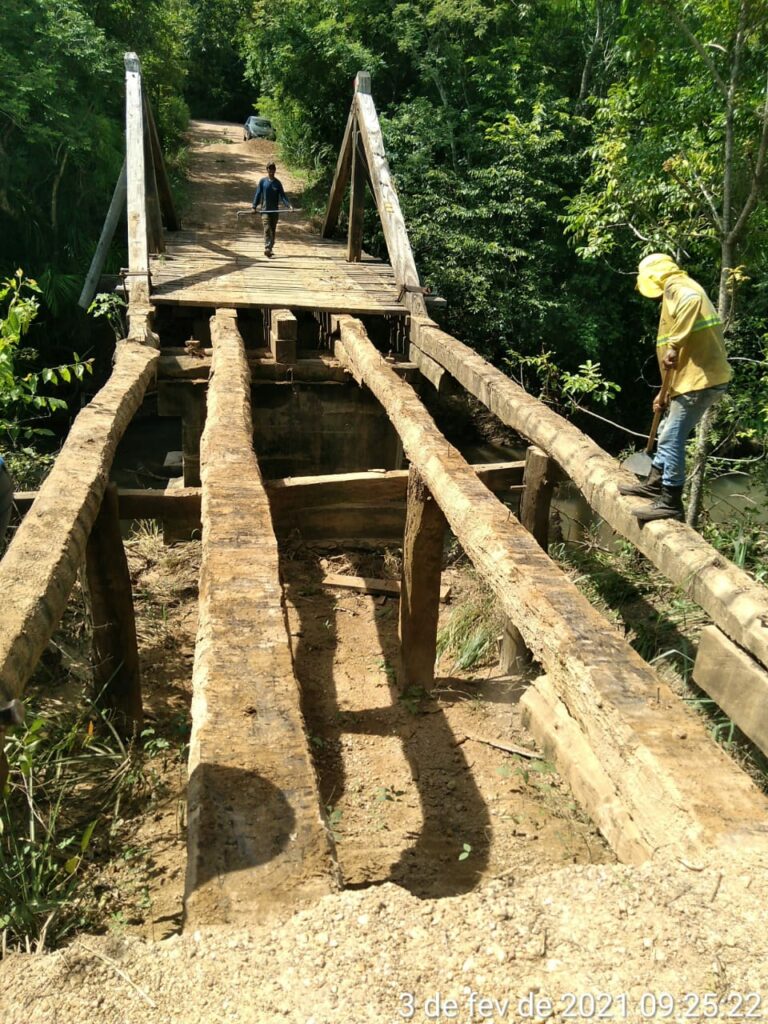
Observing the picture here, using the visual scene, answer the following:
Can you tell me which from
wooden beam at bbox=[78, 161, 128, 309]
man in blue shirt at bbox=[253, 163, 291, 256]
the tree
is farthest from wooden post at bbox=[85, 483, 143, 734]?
man in blue shirt at bbox=[253, 163, 291, 256]

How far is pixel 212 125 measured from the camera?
2606 centimetres

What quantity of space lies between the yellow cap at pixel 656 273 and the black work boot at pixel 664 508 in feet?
3.19

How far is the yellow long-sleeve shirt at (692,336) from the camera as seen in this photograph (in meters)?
3.63

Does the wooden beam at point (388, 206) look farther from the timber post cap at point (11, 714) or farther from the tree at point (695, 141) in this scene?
the timber post cap at point (11, 714)

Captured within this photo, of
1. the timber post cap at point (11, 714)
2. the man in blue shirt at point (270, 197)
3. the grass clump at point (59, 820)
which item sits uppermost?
the man in blue shirt at point (270, 197)

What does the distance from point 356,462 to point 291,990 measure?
6.99m

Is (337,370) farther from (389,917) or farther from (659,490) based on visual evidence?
(389,917)

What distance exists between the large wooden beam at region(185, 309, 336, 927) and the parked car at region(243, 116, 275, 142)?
2293 centimetres

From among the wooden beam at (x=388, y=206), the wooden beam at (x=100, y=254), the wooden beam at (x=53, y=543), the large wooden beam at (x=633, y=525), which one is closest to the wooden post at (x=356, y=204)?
the wooden beam at (x=388, y=206)

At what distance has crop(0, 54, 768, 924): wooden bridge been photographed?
1.90 meters

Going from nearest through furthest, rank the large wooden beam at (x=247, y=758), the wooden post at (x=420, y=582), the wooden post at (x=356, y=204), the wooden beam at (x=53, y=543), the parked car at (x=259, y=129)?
the large wooden beam at (x=247, y=758), the wooden beam at (x=53, y=543), the wooden post at (x=420, y=582), the wooden post at (x=356, y=204), the parked car at (x=259, y=129)

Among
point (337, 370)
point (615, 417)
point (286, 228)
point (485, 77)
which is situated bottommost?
Result: point (615, 417)

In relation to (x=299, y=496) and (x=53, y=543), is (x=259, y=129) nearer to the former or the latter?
(x=299, y=496)

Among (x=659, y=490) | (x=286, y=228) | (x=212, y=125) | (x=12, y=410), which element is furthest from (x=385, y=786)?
(x=212, y=125)
